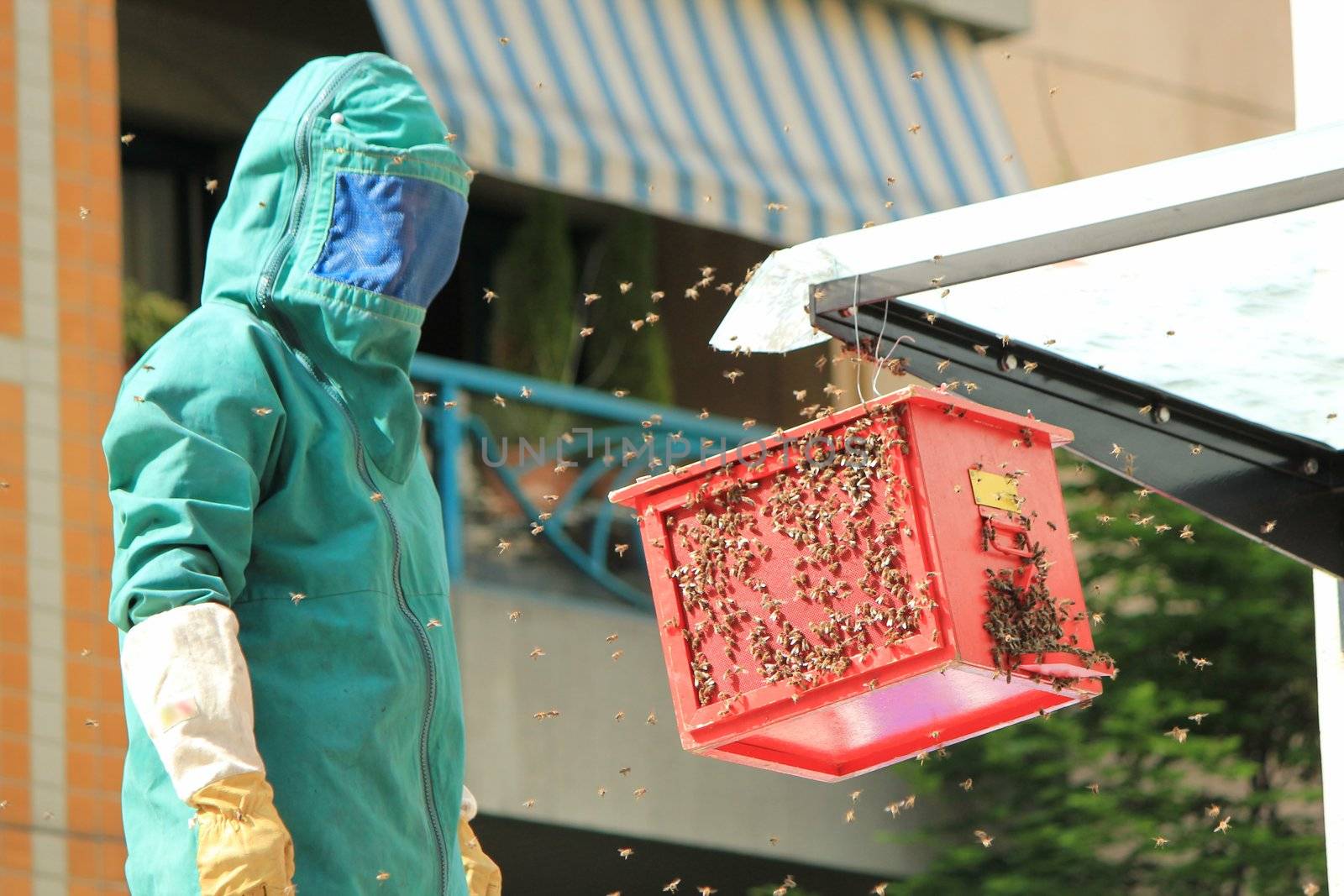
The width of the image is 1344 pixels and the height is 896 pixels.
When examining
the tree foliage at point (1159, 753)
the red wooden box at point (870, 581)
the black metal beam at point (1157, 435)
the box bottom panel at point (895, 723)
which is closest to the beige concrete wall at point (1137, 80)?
the tree foliage at point (1159, 753)

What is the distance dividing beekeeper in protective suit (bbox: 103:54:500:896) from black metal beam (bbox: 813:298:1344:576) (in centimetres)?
86

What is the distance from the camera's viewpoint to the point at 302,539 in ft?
13.5

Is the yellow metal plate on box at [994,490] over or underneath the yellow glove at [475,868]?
over

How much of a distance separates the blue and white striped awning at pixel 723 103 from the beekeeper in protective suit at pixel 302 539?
5.23m

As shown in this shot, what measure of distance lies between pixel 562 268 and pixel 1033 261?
276 inches

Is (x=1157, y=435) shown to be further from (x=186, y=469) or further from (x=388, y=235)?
(x=186, y=469)

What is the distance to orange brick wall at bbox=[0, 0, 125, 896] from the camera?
296 inches

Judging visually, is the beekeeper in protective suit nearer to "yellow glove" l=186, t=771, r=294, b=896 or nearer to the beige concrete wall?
"yellow glove" l=186, t=771, r=294, b=896

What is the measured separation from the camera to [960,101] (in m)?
11.7

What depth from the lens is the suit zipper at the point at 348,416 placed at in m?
4.22

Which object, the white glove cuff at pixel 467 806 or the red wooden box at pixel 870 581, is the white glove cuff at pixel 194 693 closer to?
the white glove cuff at pixel 467 806

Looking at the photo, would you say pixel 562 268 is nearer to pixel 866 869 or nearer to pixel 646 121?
pixel 646 121

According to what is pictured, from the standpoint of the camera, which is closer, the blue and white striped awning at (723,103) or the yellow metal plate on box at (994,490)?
the yellow metal plate on box at (994,490)

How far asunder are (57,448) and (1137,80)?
756cm
